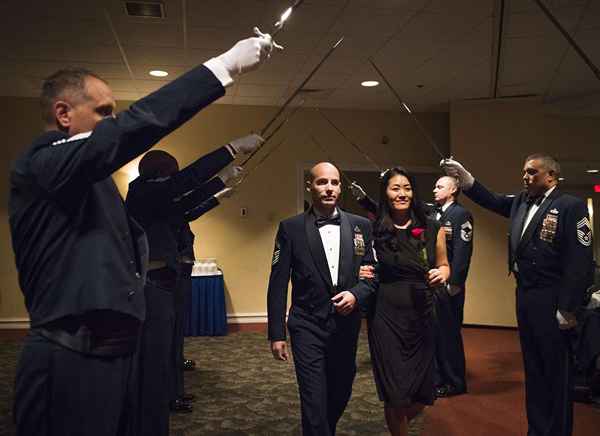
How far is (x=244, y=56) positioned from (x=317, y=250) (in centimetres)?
130

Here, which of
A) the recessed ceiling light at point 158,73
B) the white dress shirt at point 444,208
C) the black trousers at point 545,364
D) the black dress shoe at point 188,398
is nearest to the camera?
the black trousers at point 545,364

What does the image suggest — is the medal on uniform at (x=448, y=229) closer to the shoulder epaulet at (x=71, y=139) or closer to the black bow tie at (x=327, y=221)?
the black bow tie at (x=327, y=221)

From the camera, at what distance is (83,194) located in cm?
134

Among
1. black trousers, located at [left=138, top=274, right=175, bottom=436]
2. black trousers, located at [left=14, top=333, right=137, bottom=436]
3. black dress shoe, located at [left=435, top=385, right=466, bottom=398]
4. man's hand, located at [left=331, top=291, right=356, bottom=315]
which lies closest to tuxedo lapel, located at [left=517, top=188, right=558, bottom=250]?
man's hand, located at [left=331, top=291, right=356, bottom=315]

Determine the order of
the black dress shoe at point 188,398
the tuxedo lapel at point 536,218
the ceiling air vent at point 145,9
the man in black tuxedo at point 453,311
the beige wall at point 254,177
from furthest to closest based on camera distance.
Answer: the beige wall at point 254,177 → the man in black tuxedo at point 453,311 → the ceiling air vent at point 145,9 → the black dress shoe at point 188,398 → the tuxedo lapel at point 536,218

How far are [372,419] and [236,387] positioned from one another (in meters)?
1.26

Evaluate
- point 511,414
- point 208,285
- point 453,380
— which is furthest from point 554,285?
point 208,285

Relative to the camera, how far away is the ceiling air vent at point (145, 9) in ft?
12.9

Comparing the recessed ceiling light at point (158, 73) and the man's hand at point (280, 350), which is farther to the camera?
the recessed ceiling light at point (158, 73)

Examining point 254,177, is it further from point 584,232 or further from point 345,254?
point 584,232

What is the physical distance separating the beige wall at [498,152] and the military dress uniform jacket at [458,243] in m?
3.13

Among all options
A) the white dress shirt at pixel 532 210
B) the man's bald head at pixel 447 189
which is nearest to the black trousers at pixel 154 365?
the white dress shirt at pixel 532 210

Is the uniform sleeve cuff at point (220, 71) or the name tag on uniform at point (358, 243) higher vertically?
the uniform sleeve cuff at point (220, 71)

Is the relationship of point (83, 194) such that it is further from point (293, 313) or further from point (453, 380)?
point (453, 380)
